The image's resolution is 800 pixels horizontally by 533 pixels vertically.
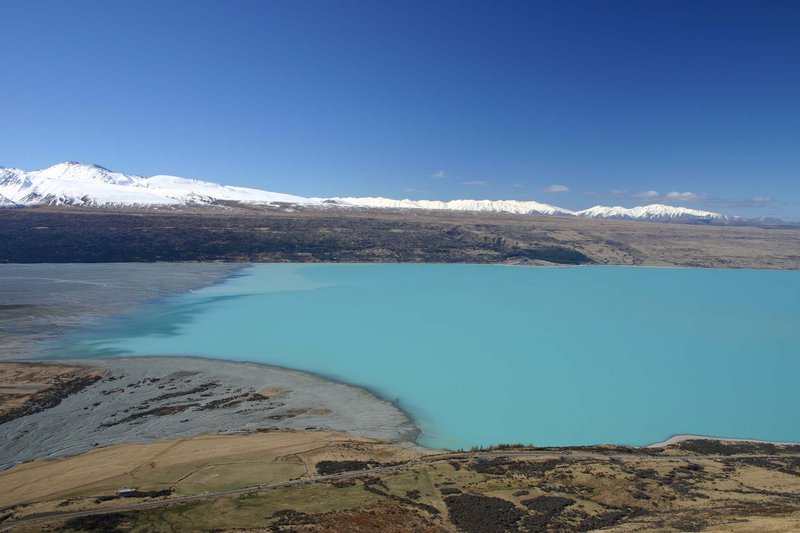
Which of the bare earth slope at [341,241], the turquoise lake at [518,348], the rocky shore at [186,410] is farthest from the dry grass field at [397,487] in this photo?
the bare earth slope at [341,241]

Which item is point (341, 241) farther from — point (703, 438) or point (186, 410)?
point (703, 438)

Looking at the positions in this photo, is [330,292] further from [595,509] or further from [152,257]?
[595,509]

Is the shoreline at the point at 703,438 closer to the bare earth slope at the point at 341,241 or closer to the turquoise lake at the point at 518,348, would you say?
the turquoise lake at the point at 518,348

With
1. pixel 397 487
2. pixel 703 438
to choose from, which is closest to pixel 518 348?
pixel 703 438

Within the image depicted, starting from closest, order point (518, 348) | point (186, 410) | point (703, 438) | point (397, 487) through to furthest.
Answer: point (397, 487)
point (703, 438)
point (186, 410)
point (518, 348)

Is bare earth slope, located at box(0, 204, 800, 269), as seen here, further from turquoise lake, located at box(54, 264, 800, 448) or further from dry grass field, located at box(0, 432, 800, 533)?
dry grass field, located at box(0, 432, 800, 533)
